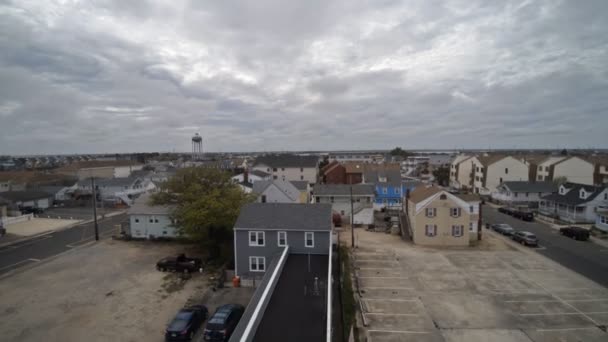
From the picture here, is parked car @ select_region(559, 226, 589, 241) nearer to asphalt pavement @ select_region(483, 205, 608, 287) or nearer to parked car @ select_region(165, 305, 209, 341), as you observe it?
→ asphalt pavement @ select_region(483, 205, 608, 287)

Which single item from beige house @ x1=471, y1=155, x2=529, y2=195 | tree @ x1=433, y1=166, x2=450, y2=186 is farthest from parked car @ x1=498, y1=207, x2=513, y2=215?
tree @ x1=433, y1=166, x2=450, y2=186

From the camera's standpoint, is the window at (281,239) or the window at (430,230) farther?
the window at (430,230)

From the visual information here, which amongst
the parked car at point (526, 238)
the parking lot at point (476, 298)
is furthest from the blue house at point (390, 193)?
the parking lot at point (476, 298)

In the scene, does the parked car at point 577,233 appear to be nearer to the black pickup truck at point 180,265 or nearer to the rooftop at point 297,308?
the rooftop at point 297,308

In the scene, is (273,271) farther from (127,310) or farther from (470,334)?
(470,334)

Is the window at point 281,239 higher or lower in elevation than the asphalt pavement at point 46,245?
higher

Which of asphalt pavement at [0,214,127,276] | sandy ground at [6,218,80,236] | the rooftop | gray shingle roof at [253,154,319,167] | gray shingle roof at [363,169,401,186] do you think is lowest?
asphalt pavement at [0,214,127,276]
